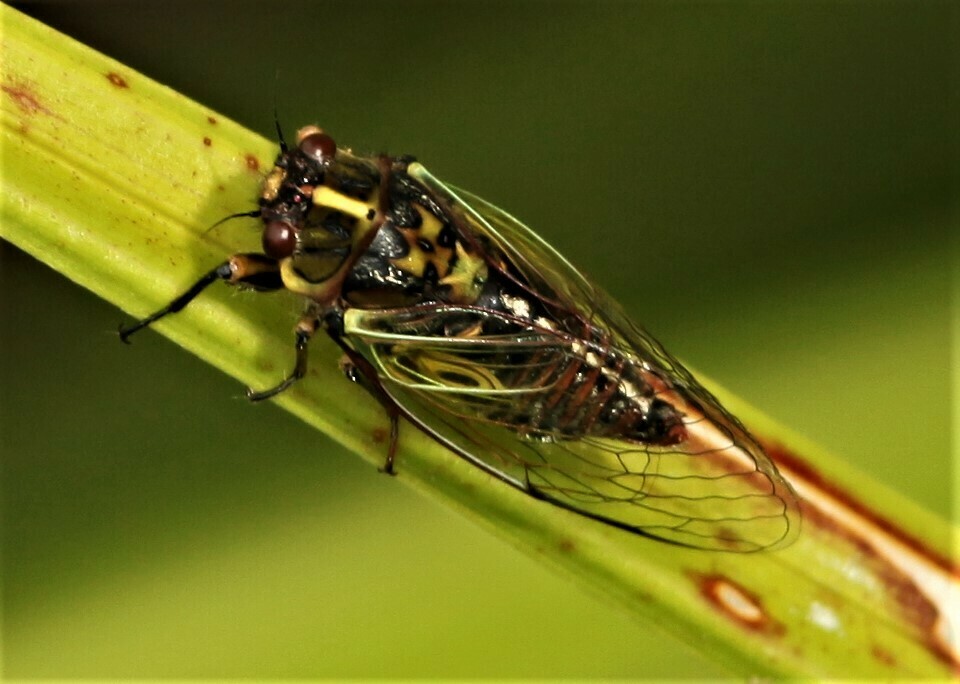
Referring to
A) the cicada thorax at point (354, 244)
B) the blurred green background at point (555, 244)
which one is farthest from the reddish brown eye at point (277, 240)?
the blurred green background at point (555, 244)

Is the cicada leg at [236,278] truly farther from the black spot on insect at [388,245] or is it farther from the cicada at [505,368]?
the black spot on insect at [388,245]

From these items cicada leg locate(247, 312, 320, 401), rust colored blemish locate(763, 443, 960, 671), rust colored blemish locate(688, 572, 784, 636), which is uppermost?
cicada leg locate(247, 312, 320, 401)

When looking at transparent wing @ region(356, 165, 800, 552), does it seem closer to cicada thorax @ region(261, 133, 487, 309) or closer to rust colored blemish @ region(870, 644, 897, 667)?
cicada thorax @ region(261, 133, 487, 309)

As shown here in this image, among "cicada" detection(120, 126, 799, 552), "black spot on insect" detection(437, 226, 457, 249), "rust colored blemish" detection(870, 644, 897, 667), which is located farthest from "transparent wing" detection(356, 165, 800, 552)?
"rust colored blemish" detection(870, 644, 897, 667)

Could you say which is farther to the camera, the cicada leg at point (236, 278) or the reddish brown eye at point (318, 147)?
the reddish brown eye at point (318, 147)

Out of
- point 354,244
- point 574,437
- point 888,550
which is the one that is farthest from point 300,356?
point 888,550

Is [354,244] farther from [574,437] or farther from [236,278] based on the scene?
[574,437]

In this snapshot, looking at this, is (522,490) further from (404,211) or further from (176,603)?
(176,603)

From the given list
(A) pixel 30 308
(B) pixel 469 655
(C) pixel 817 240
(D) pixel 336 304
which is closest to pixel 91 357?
(A) pixel 30 308
